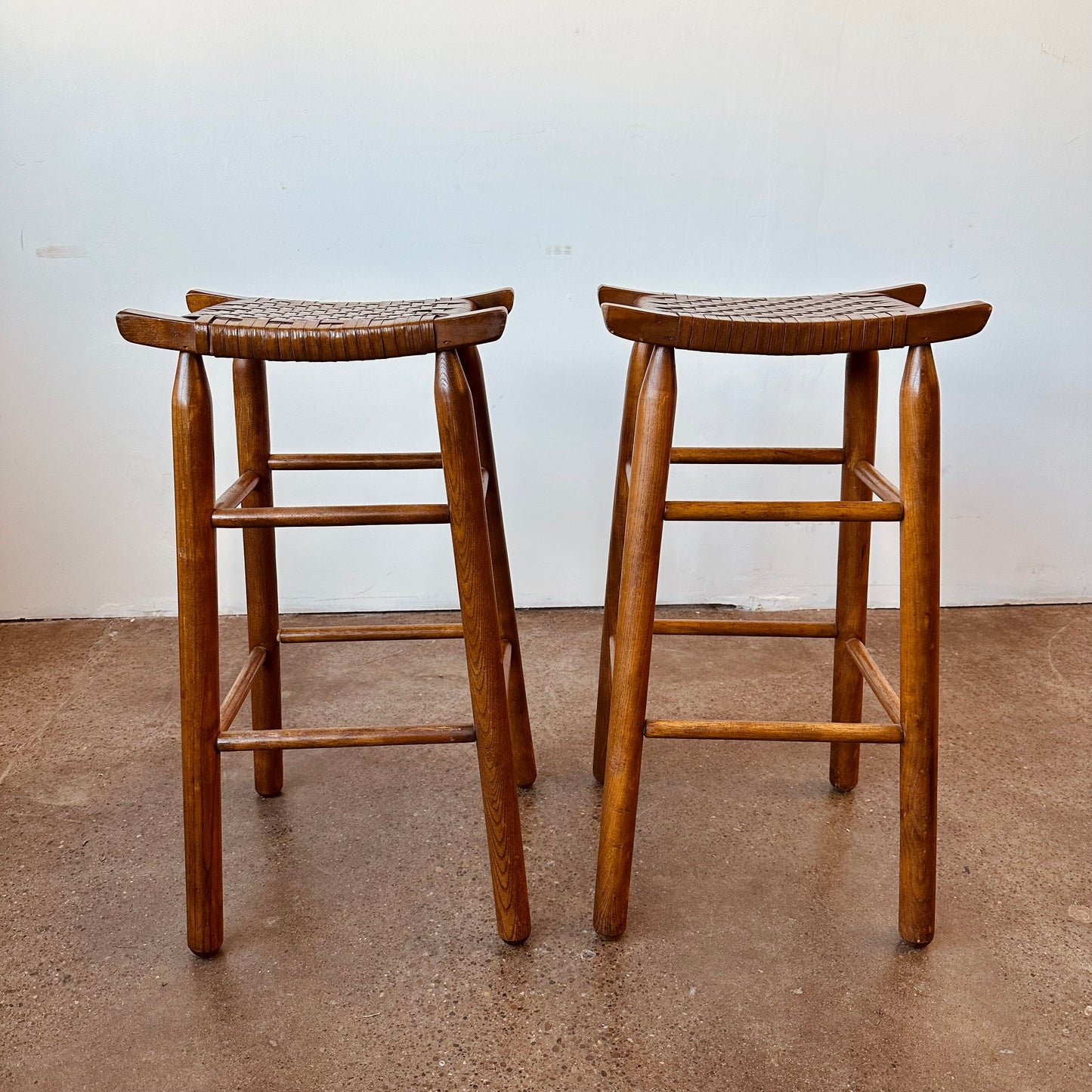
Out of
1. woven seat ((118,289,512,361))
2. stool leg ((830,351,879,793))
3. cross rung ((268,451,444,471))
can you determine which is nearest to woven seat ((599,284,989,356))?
woven seat ((118,289,512,361))

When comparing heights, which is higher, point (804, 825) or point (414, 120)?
point (414, 120)

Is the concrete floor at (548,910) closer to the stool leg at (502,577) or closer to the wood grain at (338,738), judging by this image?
the stool leg at (502,577)

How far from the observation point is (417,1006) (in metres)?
1.28

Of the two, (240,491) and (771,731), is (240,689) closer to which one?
(240,491)

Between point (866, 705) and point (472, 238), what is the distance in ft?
4.39

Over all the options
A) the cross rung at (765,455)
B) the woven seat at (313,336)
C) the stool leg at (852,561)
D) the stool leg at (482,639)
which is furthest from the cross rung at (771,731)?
the woven seat at (313,336)

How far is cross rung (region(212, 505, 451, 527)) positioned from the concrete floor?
0.58 m

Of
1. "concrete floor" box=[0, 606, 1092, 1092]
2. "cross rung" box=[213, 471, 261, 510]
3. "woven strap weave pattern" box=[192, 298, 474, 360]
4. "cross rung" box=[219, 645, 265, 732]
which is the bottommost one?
"concrete floor" box=[0, 606, 1092, 1092]

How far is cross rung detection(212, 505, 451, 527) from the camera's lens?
4.12ft

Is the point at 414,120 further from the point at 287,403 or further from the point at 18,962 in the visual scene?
the point at 18,962

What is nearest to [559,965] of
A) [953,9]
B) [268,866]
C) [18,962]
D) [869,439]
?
[268,866]

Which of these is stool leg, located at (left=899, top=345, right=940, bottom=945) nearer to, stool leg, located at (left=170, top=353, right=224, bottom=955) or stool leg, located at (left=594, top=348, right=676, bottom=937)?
stool leg, located at (left=594, top=348, right=676, bottom=937)

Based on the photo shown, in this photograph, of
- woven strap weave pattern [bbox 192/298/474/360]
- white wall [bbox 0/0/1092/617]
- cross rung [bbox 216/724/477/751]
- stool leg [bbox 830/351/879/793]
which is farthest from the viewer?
white wall [bbox 0/0/1092/617]

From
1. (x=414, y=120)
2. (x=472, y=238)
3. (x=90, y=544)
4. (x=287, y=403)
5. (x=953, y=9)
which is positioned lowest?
(x=90, y=544)
